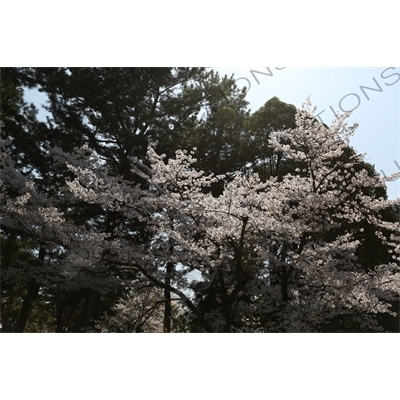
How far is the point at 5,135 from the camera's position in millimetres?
5996

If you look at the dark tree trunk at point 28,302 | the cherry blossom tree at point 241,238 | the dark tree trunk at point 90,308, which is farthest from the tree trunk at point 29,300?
the dark tree trunk at point 90,308

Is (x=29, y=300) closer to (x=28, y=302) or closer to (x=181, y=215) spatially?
(x=28, y=302)

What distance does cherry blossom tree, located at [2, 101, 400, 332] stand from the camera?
4.51m

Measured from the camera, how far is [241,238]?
455 cm

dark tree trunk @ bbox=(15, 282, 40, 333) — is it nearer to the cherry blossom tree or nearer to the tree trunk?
the tree trunk

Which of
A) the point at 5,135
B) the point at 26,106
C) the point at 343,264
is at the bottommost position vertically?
the point at 343,264

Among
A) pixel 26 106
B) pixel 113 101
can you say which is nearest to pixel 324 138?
pixel 113 101

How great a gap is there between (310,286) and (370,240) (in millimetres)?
1834

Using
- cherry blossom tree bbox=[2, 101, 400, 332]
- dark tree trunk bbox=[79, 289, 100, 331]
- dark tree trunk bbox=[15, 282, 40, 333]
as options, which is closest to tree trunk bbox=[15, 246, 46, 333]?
dark tree trunk bbox=[15, 282, 40, 333]

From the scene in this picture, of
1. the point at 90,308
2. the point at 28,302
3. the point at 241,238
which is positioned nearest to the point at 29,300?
the point at 28,302

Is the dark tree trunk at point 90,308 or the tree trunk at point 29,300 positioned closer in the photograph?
the tree trunk at point 29,300

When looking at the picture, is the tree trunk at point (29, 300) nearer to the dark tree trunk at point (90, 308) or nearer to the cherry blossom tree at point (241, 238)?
the cherry blossom tree at point (241, 238)

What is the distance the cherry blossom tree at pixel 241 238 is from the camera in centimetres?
451
